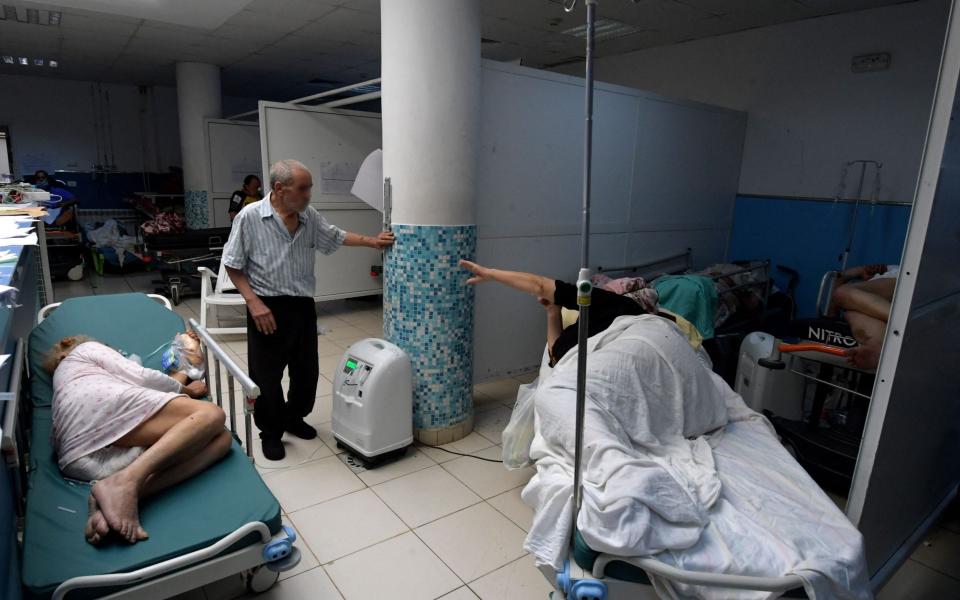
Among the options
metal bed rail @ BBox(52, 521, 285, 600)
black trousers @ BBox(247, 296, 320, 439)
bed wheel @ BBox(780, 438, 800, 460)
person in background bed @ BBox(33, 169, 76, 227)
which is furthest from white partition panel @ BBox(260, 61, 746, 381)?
person in background bed @ BBox(33, 169, 76, 227)

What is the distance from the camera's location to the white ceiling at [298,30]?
445 cm

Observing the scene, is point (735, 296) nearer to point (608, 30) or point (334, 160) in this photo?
point (608, 30)

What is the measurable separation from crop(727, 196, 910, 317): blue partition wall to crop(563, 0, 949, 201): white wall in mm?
127

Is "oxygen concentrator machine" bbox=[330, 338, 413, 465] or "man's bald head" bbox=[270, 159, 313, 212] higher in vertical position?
"man's bald head" bbox=[270, 159, 313, 212]

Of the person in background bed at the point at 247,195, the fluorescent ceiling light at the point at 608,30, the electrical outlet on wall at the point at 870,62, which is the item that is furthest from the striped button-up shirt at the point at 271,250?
the electrical outlet on wall at the point at 870,62

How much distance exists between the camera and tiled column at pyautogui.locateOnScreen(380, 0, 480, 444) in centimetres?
265

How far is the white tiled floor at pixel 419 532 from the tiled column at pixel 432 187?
1.32 ft

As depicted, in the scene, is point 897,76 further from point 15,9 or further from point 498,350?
point 15,9

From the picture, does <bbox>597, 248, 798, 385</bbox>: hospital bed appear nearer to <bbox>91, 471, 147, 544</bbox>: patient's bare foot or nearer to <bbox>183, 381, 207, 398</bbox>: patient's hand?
<bbox>183, 381, 207, 398</bbox>: patient's hand

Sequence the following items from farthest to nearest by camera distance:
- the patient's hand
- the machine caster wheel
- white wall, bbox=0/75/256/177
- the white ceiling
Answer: white wall, bbox=0/75/256/177 → the white ceiling → the patient's hand → the machine caster wheel

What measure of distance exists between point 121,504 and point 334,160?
4.04 m

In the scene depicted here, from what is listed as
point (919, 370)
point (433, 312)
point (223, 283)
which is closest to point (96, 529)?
point (433, 312)

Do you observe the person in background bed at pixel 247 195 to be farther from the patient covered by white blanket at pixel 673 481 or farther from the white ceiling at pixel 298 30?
the patient covered by white blanket at pixel 673 481

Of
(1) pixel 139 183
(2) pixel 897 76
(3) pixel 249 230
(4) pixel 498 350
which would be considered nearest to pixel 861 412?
(4) pixel 498 350
